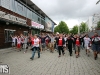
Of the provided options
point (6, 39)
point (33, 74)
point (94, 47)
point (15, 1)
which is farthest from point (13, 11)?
point (33, 74)

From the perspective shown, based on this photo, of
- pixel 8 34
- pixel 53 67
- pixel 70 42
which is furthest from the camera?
pixel 8 34

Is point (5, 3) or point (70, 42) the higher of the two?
point (5, 3)

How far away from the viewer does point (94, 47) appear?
422 inches

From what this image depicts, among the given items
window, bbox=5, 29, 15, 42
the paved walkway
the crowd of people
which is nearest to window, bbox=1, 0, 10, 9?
window, bbox=5, 29, 15, 42

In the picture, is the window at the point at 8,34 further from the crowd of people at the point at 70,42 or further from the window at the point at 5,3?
the window at the point at 5,3

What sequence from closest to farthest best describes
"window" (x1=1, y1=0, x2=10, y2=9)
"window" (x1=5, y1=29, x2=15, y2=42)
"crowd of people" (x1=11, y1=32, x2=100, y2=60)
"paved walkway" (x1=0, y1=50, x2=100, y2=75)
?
"paved walkway" (x1=0, y1=50, x2=100, y2=75) → "crowd of people" (x1=11, y1=32, x2=100, y2=60) → "window" (x1=1, y1=0, x2=10, y2=9) → "window" (x1=5, y1=29, x2=15, y2=42)

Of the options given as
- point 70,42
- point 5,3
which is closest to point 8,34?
point 5,3

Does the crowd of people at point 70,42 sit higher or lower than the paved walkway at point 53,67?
higher

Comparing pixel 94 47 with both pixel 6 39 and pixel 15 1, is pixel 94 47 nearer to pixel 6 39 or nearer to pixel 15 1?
pixel 6 39

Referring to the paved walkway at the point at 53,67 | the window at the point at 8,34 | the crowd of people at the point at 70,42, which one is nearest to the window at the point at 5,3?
the window at the point at 8,34

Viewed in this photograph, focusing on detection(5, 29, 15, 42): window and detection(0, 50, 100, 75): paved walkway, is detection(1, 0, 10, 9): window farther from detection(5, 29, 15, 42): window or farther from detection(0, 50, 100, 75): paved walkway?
detection(0, 50, 100, 75): paved walkway

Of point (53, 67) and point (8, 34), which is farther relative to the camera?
point (8, 34)

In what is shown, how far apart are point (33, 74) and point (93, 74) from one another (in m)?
2.57

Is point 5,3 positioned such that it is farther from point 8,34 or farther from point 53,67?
point 53,67
